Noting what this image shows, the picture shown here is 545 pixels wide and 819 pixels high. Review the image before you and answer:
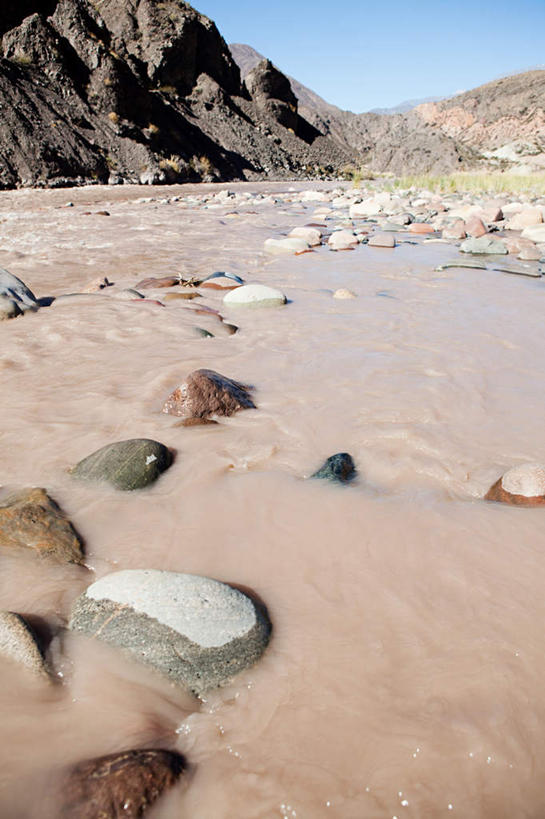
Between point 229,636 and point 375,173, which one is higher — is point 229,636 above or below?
below

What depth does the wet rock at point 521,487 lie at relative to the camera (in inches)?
71.0

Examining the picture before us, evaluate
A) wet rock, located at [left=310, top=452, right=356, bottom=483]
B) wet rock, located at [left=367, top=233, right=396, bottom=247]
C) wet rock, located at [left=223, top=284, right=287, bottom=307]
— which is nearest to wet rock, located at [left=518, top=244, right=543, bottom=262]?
wet rock, located at [left=367, top=233, right=396, bottom=247]

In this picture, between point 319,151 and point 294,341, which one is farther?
point 319,151

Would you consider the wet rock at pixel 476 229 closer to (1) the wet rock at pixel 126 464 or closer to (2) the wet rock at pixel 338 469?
(2) the wet rock at pixel 338 469

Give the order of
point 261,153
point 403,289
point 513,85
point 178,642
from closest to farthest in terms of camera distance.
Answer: point 178,642 < point 403,289 < point 513,85 < point 261,153

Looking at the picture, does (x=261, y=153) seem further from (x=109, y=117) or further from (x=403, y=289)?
(x=403, y=289)

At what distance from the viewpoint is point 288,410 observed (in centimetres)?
257

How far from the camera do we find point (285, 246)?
745cm

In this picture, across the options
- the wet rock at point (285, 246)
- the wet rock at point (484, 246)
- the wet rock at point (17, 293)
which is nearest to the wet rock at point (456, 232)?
the wet rock at point (484, 246)

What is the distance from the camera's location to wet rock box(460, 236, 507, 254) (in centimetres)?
719

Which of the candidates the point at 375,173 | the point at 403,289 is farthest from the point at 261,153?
the point at 403,289

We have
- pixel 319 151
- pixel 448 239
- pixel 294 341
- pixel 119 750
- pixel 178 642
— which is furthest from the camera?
pixel 319 151

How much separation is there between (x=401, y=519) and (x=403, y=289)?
4.02 meters

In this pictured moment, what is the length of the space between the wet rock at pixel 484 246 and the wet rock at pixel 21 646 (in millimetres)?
7639
